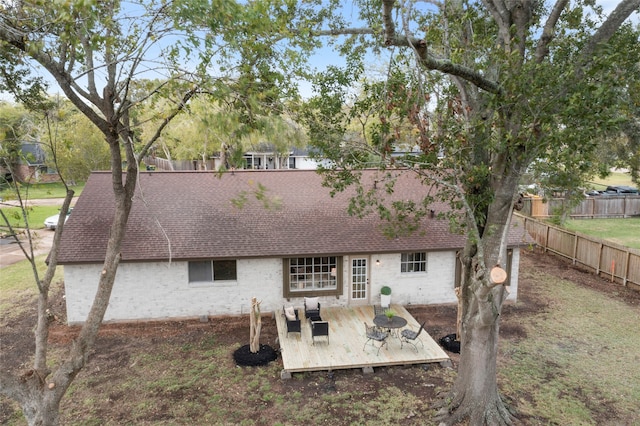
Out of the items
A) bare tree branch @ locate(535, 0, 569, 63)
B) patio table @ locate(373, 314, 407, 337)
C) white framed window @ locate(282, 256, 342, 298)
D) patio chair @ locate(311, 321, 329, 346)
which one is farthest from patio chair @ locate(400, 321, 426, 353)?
bare tree branch @ locate(535, 0, 569, 63)

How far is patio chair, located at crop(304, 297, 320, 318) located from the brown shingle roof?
5.00 ft

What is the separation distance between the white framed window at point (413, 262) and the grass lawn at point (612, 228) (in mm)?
15053

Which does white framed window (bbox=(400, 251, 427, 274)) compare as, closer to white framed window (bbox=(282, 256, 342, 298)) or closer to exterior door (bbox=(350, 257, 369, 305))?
exterior door (bbox=(350, 257, 369, 305))

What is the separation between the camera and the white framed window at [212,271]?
1419 centimetres

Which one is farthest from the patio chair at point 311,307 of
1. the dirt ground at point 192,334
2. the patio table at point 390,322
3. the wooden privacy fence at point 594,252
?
the wooden privacy fence at point 594,252

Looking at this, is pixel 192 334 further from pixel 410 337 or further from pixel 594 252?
pixel 594 252

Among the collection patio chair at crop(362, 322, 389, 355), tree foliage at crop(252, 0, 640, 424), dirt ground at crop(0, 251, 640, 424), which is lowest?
dirt ground at crop(0, 251, 640, 424)

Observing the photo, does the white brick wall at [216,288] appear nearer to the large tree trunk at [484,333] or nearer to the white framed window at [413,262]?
the white framed window at [413,262]

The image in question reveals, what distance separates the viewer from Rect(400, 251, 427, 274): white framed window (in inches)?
600

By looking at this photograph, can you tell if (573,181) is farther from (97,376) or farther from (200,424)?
(97,376)

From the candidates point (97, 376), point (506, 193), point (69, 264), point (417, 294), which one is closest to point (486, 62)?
point (506, 193)

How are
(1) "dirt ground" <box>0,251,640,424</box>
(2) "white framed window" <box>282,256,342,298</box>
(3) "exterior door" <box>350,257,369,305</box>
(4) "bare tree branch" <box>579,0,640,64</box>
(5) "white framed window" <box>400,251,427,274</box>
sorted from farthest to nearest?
(5) "white framed window" <box>400,251,427,274</box> → (3) "exterior door" <box>350,257,369,305</box> → (2) "white framed window" <box>282,256,342,298</box> → (1) "dirt ground" <box>0,251,640,424</box> → (4) "bare tree branch" <box>579,0,640,64</box>

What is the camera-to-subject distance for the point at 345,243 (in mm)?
14633

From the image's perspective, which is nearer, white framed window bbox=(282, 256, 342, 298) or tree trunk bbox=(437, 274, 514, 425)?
tree trunk bbox=(437, 274, 514, 425)
